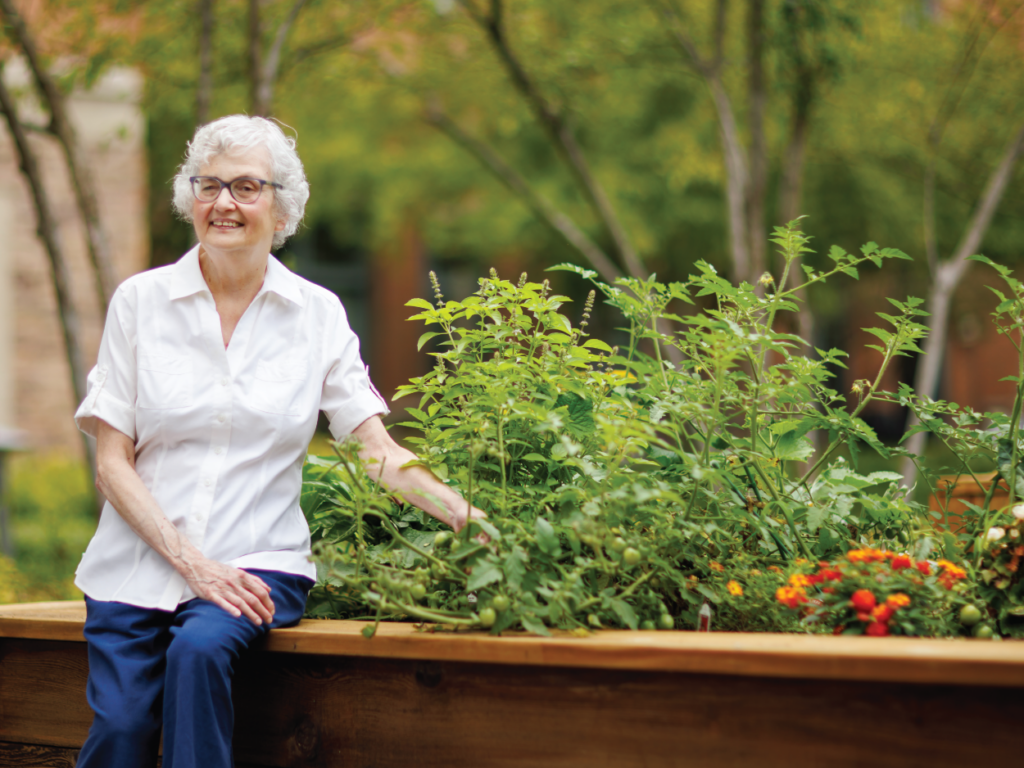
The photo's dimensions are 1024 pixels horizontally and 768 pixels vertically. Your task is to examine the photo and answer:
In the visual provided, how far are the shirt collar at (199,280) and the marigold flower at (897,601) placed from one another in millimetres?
1424

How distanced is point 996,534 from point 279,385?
154 centimetres

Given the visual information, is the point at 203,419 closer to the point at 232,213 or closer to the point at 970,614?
the point at 232,213

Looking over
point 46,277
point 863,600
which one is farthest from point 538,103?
point 46,277

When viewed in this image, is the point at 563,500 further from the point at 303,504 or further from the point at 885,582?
the point at 303,504

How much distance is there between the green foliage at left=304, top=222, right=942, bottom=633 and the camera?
188 cm

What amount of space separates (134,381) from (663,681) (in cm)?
A: 128

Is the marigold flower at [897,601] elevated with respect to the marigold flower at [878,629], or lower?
elevated

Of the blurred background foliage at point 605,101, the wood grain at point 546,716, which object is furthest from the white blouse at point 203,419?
the blurred background foliage at point 605,101

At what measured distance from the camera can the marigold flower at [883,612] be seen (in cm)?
182

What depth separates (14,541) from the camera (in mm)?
7285

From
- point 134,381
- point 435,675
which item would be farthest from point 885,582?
point 134,381

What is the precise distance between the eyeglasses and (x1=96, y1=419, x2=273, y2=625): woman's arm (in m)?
0.64

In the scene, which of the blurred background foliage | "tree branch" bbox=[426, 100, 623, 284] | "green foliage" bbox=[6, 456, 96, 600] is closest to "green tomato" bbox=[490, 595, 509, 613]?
"green foliage" bbox=[6, 456, 96, 600]

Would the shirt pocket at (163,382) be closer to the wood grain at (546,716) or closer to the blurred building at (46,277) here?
the wood grain at (546,716)
